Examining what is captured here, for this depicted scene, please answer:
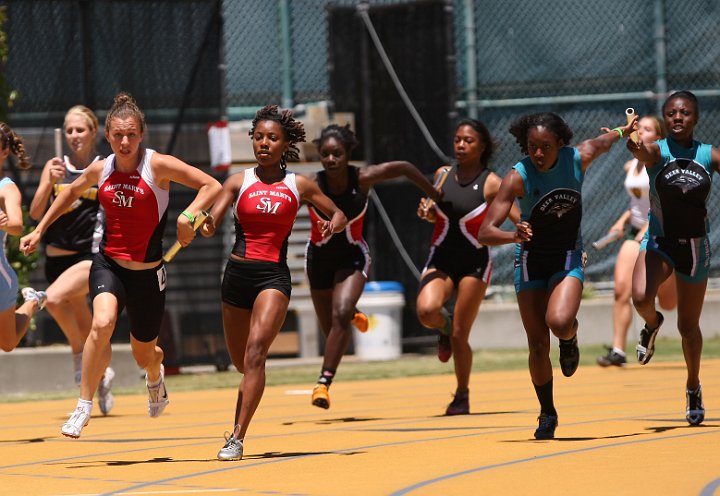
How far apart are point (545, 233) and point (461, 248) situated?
266 centimetres

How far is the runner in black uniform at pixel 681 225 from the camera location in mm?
10578

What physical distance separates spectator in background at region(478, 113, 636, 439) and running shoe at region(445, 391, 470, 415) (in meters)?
2.21

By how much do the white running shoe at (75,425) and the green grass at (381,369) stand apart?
5.94 meters

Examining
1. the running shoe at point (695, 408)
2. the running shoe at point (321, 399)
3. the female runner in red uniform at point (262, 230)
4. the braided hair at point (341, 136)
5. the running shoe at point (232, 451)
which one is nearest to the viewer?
the running shoe at point (232, 451)

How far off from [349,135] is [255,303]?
3.72m

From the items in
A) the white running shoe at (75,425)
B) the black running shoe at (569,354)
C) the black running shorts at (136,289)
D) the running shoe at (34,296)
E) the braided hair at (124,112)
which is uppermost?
the braided hair at (124,112)

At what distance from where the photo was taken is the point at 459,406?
12125 mm

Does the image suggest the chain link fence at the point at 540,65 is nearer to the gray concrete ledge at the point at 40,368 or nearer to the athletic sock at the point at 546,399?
the gray concrete ledge at the point at 40,368

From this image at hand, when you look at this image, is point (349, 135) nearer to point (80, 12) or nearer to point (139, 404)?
point (139, 404)

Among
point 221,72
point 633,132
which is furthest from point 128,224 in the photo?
point 221,72

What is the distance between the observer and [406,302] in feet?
66.6

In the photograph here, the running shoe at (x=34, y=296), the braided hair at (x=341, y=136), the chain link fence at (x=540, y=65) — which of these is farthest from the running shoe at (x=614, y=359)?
the running shoe at (x=34, y=296)

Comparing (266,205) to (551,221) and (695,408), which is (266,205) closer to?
(551,221)

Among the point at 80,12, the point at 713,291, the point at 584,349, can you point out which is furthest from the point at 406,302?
the point at 80,12
